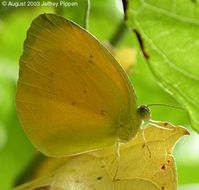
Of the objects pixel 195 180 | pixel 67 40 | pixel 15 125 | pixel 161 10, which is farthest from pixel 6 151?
pixel 161 10

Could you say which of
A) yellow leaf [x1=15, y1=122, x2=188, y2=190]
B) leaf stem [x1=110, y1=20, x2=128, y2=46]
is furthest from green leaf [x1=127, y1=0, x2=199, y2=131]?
leaf stem [x1=110, y1=20, x2=128, y2=46]

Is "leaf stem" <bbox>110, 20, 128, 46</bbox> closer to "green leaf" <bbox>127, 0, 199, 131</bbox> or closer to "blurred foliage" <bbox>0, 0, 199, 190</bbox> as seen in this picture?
"blurred foliage" <bbox>0, 0, 199, 190</bbox>

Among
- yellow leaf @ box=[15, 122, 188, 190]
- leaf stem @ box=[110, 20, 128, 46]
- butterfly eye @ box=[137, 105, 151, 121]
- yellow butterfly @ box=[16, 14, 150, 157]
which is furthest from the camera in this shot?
leaf stem @ box=[110, 20, 128, 46]

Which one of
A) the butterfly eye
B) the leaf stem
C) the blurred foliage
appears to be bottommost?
the blurred foliage

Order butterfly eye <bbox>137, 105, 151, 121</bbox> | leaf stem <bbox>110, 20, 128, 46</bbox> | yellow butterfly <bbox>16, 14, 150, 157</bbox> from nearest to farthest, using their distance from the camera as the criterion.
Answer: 1. yellow butterfly <bbox>16, 14, 150, 157</bbox>
2. butterfly eye <bbox>137, 105, 151, 121</bbox>
3. leaf stem <bbox>110, 20, 128, 46</bbox>

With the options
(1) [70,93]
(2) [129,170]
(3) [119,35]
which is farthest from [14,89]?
(2) [129,170]

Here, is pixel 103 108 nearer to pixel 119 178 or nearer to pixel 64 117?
pixel 64 117

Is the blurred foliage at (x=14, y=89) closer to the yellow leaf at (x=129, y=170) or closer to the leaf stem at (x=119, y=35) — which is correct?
the leaf stem at (x=119, y=35)
